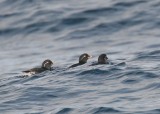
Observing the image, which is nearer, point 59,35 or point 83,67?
point 83,67

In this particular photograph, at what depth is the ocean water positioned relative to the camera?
14.7 m

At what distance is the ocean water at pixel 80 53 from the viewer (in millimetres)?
14695

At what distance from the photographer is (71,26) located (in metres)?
25.5

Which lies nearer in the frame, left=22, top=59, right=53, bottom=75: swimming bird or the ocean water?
the ocean water

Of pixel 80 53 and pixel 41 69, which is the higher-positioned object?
pixel 80 53

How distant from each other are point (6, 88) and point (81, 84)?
1.81 m

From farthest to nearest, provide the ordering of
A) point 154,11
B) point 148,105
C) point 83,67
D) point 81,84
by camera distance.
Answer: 1. point 154,11
2. point 83,67
3. point 81,84
4. point 148,105

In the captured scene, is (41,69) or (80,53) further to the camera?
(80,53)

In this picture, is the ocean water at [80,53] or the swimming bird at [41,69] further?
the swimming bird at [41,69]

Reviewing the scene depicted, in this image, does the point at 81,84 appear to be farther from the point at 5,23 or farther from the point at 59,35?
the point at 5,23

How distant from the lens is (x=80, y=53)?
22547 mm

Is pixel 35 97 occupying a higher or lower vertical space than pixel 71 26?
lower

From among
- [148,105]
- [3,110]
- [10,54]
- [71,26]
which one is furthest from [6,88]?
[71,26]

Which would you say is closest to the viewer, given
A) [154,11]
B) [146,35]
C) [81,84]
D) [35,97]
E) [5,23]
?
[35,97]
